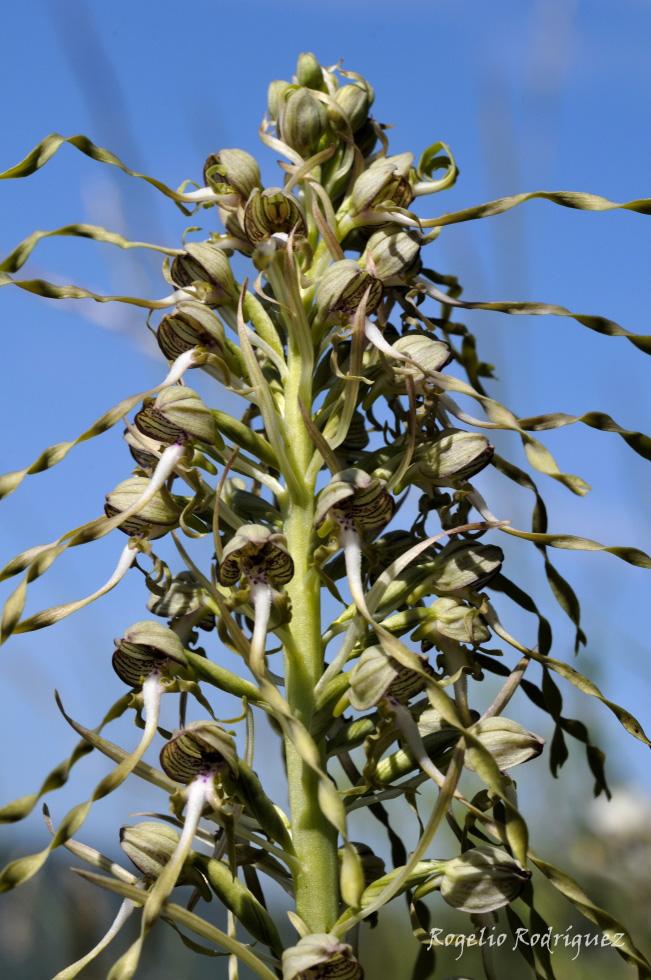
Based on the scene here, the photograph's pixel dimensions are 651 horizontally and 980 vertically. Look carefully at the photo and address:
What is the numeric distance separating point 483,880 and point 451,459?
70 cm

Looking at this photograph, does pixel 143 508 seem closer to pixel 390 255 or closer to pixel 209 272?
pixel 209 272

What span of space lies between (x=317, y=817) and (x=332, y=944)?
9.3 inches

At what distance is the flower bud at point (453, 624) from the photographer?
1.85 metres

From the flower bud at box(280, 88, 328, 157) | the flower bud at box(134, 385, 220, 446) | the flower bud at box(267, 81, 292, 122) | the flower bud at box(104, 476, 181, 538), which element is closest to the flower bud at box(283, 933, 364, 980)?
the flower bud at box(104, 476, 181, 538)

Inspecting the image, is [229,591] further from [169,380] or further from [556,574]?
[556,574]

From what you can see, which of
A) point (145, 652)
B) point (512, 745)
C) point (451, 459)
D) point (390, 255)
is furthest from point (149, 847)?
point (390, 255)

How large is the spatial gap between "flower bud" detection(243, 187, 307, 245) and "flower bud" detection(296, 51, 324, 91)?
1.48 ft

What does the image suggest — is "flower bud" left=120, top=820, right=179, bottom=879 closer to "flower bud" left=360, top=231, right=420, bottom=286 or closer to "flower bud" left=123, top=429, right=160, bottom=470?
"flower bud" left=123, top=429, right=160, bottom=470

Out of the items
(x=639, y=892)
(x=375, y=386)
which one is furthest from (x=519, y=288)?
(x=639, y=892)

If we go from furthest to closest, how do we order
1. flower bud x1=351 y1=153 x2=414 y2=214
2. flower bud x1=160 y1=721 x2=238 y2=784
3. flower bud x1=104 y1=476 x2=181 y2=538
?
1. flower bud x1=351 y1=153 x2=414 y2=214
2. flower bud x1=104 y1=476 x2=181 y2=538
3. flower bud x1=160 y1=721 x2=238 y2=784

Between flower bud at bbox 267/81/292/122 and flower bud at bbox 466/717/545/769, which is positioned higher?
flower bud at bbox 267/81/292/122

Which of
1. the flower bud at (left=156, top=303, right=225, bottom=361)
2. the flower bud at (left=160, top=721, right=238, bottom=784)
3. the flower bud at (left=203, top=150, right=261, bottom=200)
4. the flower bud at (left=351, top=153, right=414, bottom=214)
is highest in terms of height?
the flower bud at (left=203, top=150, right=261, bottom=200)

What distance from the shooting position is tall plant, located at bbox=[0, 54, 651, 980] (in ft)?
5.49

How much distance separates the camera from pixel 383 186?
2.14 meters
